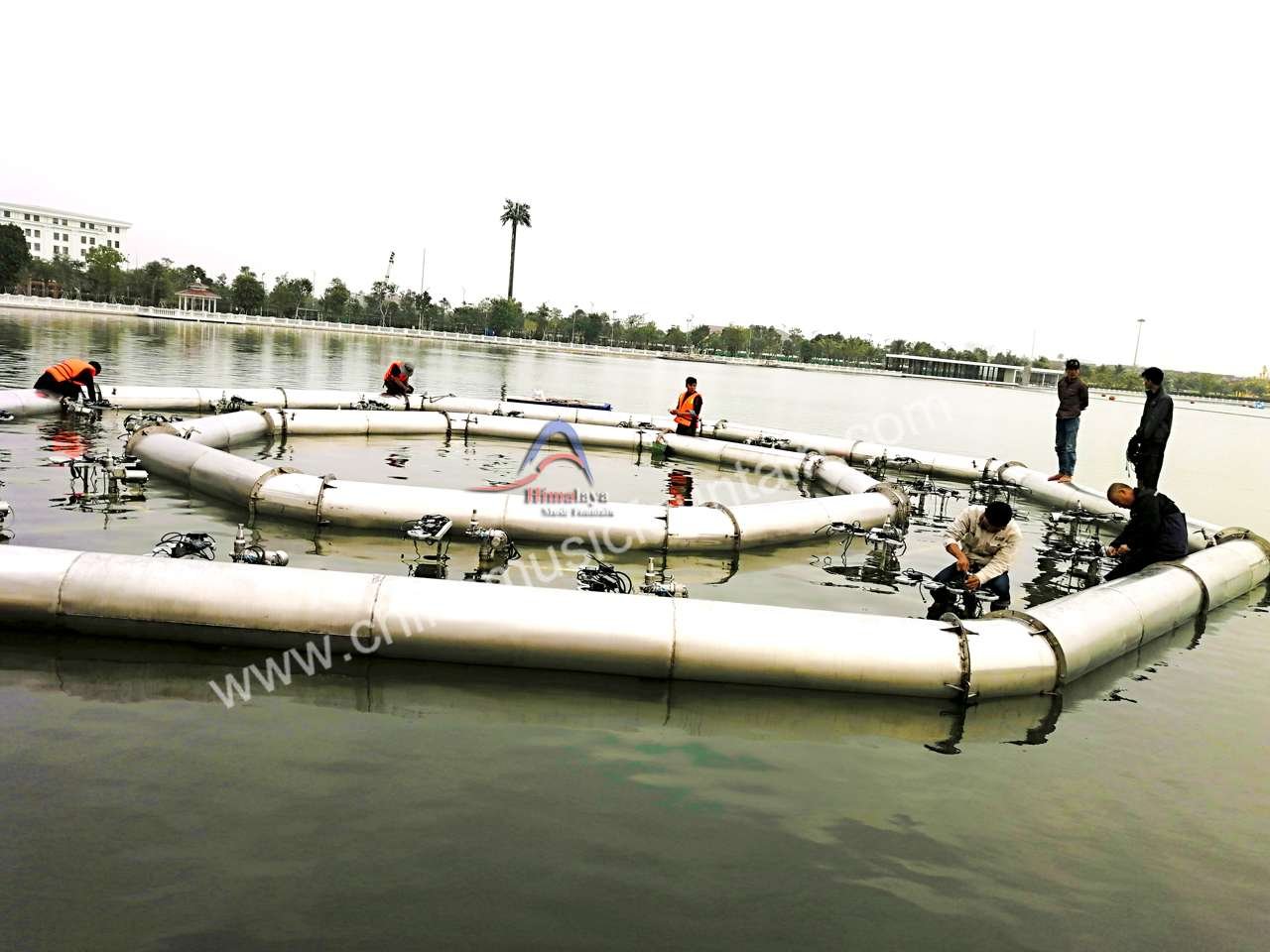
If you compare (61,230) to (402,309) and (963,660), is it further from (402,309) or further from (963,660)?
(963,660)

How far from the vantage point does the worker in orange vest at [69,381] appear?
2144 cm

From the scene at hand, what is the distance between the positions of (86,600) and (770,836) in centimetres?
675

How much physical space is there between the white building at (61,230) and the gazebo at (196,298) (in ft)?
169

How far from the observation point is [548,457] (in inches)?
879

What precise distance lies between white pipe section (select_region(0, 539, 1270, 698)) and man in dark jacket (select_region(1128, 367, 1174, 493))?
6.73 m

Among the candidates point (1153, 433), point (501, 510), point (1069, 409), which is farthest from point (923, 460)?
point (501, 510)

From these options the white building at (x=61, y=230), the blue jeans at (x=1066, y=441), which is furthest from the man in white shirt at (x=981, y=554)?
the white building at (x=61, y=230)

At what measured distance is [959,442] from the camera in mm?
39156

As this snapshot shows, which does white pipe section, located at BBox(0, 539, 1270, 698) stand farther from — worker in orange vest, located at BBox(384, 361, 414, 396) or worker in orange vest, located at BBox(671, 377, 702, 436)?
worker in orange vest, located at BBox(384, 361, 414, 396)

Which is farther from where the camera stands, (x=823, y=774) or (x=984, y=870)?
(x=823, y=774)

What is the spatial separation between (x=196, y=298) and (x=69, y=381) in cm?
12150

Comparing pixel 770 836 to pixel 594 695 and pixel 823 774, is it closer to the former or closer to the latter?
pixel 823 774

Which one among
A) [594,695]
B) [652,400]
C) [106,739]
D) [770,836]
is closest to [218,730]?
[106,739]

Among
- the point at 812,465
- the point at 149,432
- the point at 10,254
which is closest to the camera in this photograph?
the point at 149,432
